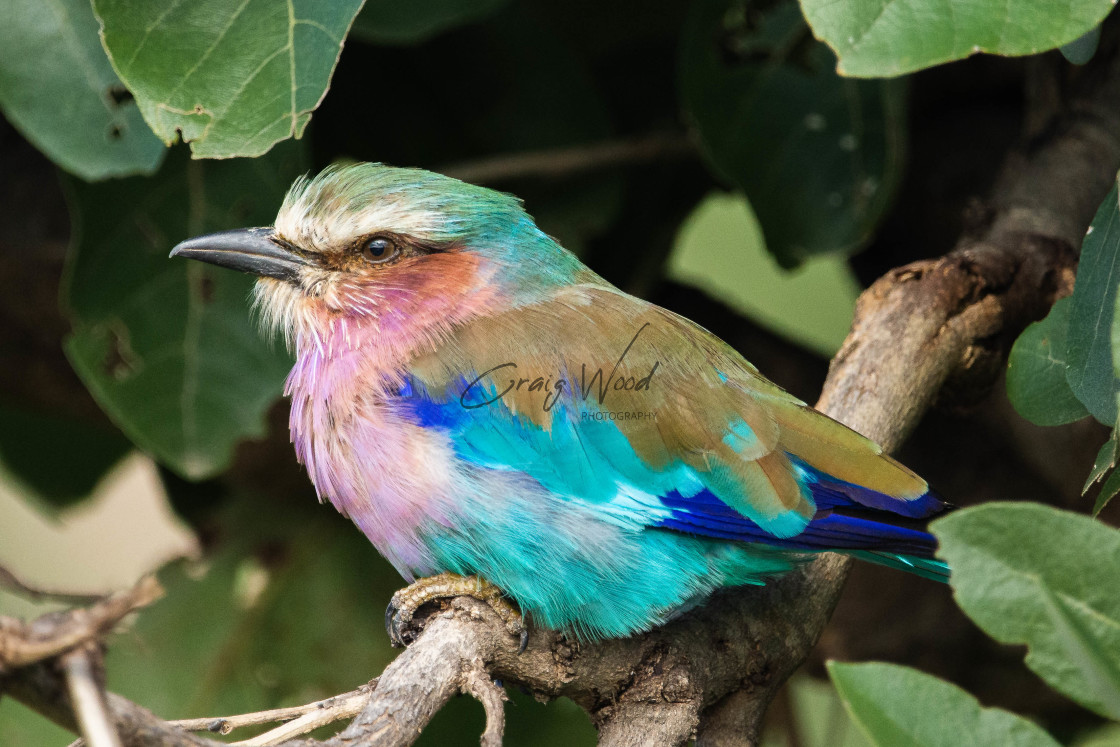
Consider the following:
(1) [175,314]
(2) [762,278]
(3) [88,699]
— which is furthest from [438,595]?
(2) [762,278]

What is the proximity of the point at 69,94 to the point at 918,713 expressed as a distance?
8.40 feet

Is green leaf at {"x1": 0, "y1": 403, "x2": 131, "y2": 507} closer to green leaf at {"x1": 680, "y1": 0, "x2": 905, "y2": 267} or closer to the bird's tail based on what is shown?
green leaf at {"x1": 680, "y1": 0, "x2": 905, "y2": 267}

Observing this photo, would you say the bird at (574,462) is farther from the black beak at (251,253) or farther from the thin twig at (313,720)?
the thin twig at (313,720)

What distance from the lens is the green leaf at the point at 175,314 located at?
11.0ft

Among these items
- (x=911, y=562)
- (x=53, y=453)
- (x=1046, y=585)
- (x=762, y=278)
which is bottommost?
(x=53, y=453)

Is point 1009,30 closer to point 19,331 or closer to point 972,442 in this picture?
point 972,442

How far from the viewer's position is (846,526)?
2418 mm

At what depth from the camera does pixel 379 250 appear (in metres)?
2.95

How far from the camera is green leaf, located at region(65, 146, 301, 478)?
336 centimetres

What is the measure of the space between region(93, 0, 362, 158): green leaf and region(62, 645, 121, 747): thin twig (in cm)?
144

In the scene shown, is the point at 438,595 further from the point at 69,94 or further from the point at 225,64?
the point at 69,94

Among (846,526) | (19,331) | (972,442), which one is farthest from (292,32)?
(972,442)

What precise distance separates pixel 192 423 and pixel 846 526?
2.00 metres

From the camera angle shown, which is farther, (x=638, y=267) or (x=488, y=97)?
(x=638, y=267)
